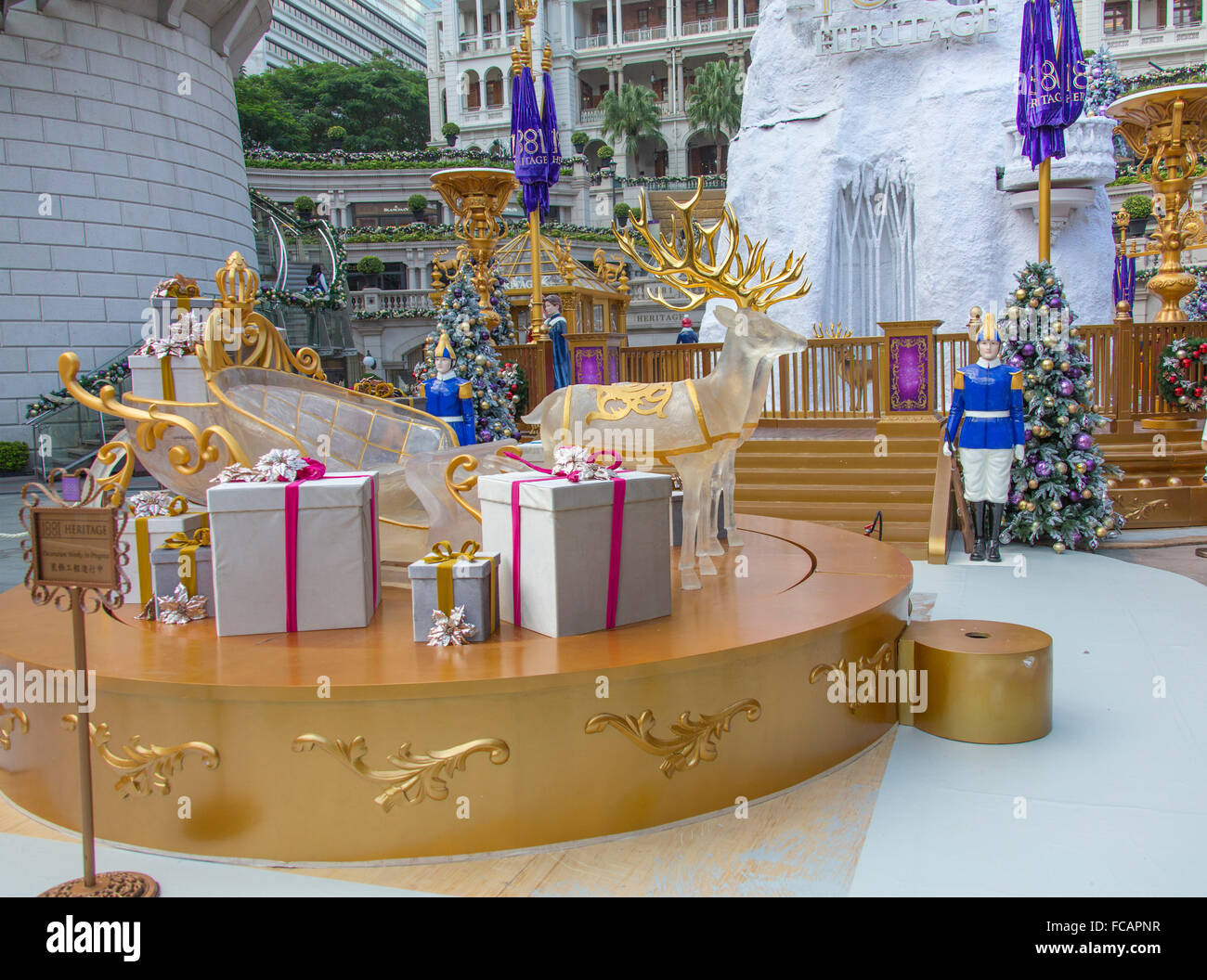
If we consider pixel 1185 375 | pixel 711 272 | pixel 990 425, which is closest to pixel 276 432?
pixel 711 272

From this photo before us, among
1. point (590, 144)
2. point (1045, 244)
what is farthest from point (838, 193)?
point (590, 144)

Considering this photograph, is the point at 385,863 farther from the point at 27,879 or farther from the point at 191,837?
the point at 27,879

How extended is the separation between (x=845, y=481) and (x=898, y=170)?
9.59 m

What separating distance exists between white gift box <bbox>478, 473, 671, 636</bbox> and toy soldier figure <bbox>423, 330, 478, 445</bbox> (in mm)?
6467

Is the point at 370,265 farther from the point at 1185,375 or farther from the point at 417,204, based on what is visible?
the point at 1185,375

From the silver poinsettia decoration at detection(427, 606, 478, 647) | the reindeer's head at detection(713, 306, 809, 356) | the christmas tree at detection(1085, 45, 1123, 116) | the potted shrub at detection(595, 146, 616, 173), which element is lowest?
the silver poinsettia decoration at detection(427, 606, 478, 647)

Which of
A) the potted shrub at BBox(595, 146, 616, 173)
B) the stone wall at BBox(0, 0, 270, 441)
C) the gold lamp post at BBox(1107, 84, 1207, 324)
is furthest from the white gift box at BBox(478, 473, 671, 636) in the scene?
the potted shrub at BBox(595, 146, 616, 173)

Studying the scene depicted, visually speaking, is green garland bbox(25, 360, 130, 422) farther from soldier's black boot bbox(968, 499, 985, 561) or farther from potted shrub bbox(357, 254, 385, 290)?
potted shrub bbox(357, 254, 385, 290)

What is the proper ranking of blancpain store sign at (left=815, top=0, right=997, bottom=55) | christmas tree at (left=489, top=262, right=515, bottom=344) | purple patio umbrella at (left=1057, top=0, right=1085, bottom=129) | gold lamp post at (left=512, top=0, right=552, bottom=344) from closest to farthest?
purple patio umbrella at (left=1057, top=0, right=1085, bottom=129), gold lamp post at (left=512, top=0, right=552, bottom=344), christmas tree at (left=489, top=262, right=515, bottom=344), blancpain store sign at (left=815, top=0, right=997, bottom=55)

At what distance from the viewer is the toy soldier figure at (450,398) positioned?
10.2 m

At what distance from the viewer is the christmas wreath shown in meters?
9.91

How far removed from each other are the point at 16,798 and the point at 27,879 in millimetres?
783

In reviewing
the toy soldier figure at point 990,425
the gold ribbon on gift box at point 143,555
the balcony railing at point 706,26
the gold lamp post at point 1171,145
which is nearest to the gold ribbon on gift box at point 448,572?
the gold ribbon on gift box at point 143,555
